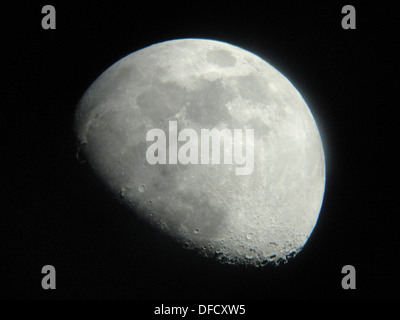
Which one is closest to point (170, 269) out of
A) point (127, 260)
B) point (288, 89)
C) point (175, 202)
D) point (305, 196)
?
point (127, 260)

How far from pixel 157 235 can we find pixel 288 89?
1.62 metres

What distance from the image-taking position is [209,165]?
314 cm

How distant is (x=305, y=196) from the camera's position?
3484 mm

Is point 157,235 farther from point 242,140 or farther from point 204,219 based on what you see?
point 242,140

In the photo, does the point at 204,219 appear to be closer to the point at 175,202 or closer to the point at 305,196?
the point at 175,202

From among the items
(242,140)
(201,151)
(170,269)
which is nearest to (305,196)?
(242,140)

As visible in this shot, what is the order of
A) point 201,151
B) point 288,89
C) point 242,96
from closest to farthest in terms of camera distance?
1. point 201,151
2. point 242,96
3. point 288,89

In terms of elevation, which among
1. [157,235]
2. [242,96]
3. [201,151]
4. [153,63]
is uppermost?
[153,63]

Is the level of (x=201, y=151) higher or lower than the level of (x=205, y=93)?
lower

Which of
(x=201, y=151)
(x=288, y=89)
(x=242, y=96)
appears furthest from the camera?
(x=288, y=89)

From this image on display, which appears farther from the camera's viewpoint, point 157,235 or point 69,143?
point 69,143

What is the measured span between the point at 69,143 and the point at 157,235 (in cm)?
104

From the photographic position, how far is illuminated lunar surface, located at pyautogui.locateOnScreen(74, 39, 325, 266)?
10.4 ft

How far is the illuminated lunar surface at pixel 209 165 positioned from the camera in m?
3.17
